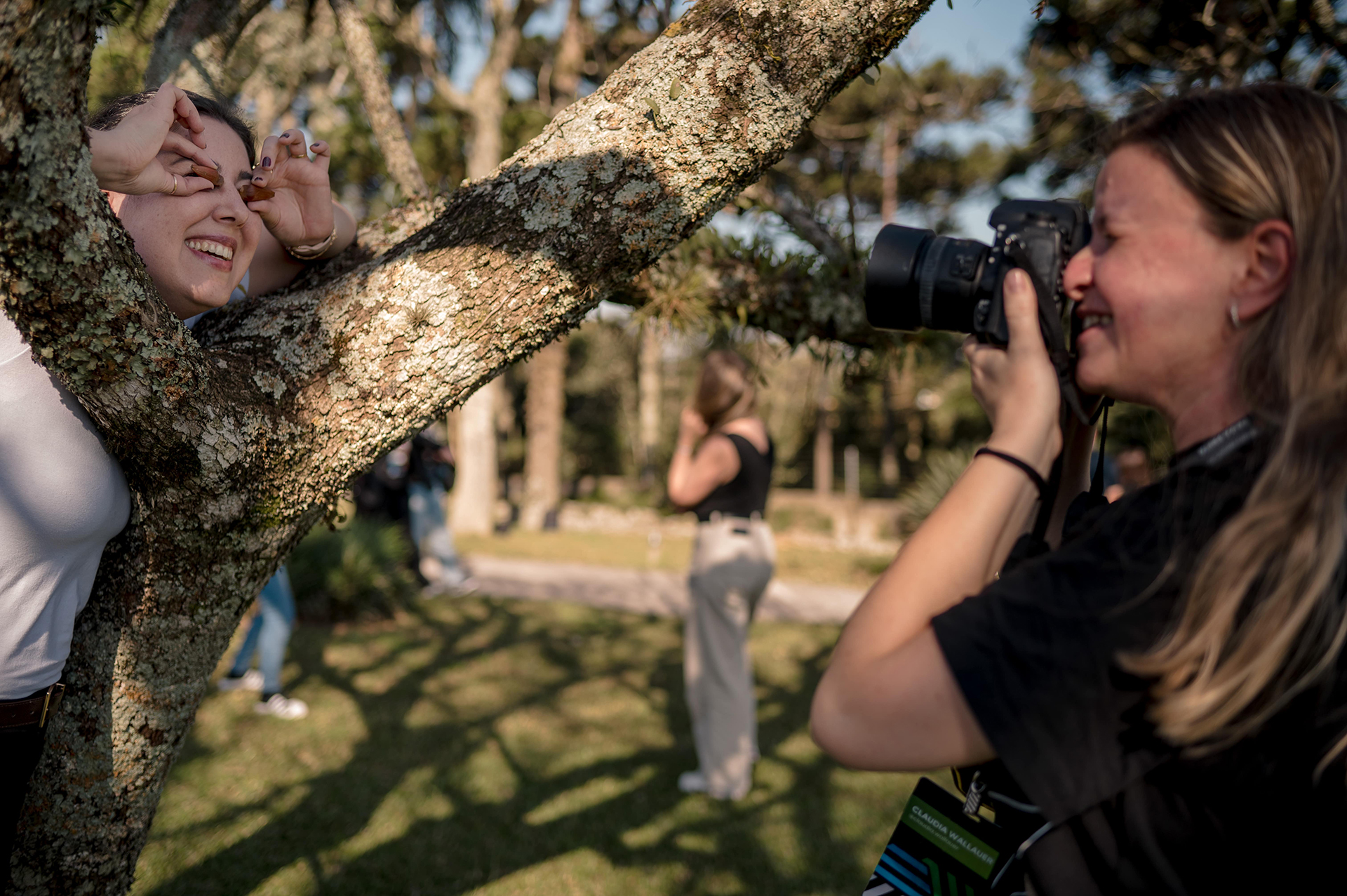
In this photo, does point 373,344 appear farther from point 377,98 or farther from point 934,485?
point 934,485

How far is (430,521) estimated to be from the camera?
846 cm

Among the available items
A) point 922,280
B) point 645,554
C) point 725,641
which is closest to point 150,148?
point 922,280

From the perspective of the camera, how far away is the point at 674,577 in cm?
1075

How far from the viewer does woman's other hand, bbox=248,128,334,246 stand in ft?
4.77

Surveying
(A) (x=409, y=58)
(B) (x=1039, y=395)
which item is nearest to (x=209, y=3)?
(B) (x=1039, y=395)

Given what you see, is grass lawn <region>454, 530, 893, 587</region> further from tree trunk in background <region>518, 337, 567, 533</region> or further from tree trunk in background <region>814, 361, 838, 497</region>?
tree trunk in background <region>814, 361, 838, 497</region>

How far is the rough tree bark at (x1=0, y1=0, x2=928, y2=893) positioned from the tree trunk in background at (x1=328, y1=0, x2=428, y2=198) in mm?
1055

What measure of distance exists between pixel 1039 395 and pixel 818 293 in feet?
7.03

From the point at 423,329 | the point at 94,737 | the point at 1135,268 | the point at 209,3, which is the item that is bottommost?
the point at 94,737

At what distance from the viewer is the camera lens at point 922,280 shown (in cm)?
127

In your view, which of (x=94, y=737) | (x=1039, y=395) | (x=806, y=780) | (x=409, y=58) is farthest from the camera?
(x=409, y=58)

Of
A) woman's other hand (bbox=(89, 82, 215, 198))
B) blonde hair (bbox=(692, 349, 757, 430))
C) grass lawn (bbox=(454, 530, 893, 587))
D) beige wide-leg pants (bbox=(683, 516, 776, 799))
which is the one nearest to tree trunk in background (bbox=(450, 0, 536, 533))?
grass lawn (bbox=(454, 530, 893, 587))

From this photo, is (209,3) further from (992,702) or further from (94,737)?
(992,702)

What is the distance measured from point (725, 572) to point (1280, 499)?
3.27 metres
